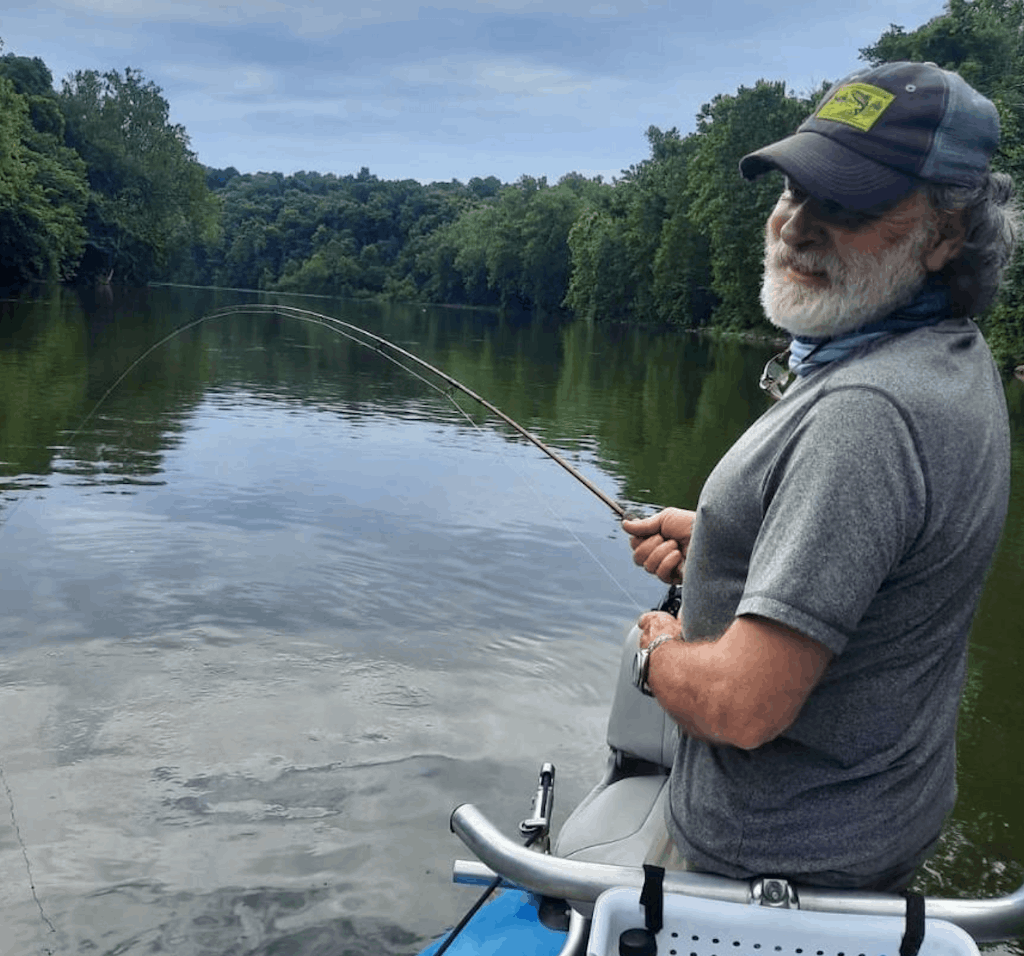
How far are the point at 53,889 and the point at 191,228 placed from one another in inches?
3459

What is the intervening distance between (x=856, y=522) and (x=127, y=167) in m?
85.4

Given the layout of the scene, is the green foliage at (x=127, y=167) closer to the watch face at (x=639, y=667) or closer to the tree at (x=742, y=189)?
the tree at (x=742, y=189)

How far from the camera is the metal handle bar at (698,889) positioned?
1.65 metres

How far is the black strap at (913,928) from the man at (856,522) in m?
0.12

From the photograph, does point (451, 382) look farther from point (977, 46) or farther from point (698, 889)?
point (977, 46)

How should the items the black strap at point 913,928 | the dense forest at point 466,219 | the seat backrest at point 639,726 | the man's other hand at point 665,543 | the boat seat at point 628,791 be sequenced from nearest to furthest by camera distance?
1. the black strap at point 913,928
2. the boat seat at point 628,791
3. the man's other hand at point 665,543
4. the seat backrest at point 639,726
5. the dense forest at point 466,219

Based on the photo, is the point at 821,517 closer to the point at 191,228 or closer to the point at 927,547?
the point at 927,547

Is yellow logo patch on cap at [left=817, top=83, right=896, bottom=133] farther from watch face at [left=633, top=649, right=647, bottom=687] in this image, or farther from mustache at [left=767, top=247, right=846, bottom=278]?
watch face at [left=633, top=649, right=647, bottom=687]

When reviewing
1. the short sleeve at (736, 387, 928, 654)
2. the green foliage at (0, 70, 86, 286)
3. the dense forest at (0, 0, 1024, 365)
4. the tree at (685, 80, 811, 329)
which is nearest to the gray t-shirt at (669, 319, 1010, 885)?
the short sleeve at (736, 387, 928, 654)

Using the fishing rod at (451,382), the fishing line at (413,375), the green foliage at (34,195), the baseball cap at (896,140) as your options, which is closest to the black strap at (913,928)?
the fishing line at (413,375)

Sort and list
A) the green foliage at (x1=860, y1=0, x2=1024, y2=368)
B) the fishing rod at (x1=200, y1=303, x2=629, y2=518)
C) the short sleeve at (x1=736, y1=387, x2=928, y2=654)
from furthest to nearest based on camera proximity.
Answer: the green foliage at (x1=860, y1=0, x2=1024, y2=368) < the fishing rod at (x1=200, y1=303, x2=629, y2=518) < the short sleeve at (x1=736, y1=387, x2=928, y2=654)

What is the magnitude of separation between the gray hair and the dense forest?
71.6 ft

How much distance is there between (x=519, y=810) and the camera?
4.82m

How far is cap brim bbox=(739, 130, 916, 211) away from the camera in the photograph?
165 cm
